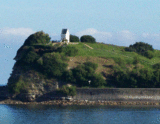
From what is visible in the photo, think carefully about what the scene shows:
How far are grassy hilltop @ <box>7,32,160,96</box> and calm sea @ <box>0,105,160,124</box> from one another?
7574 millimetres

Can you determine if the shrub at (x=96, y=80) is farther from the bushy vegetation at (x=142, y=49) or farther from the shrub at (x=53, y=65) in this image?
the bushy vegetation at (x=142, y=49)

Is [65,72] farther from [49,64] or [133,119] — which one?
[133,119]

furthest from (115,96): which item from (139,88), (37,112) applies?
(37,112)

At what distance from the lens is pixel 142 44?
87.4 meters

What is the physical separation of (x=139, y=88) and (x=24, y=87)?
1908cm

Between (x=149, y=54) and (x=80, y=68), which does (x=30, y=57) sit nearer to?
(x=80, y=68)

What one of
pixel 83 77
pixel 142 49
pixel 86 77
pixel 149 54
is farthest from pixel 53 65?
pixel 142 49

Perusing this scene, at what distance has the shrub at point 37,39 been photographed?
76644mm

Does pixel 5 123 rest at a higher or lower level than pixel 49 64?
lower

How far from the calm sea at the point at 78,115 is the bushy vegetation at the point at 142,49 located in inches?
1140

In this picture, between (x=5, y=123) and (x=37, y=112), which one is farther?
(x=37, y=112)

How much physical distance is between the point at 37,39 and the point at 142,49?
25018 millimetres

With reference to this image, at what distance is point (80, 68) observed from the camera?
6303 centimetres

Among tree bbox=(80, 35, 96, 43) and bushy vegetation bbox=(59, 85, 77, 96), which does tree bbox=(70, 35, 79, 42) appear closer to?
tree bbox=(80, 35, 96, 43)
